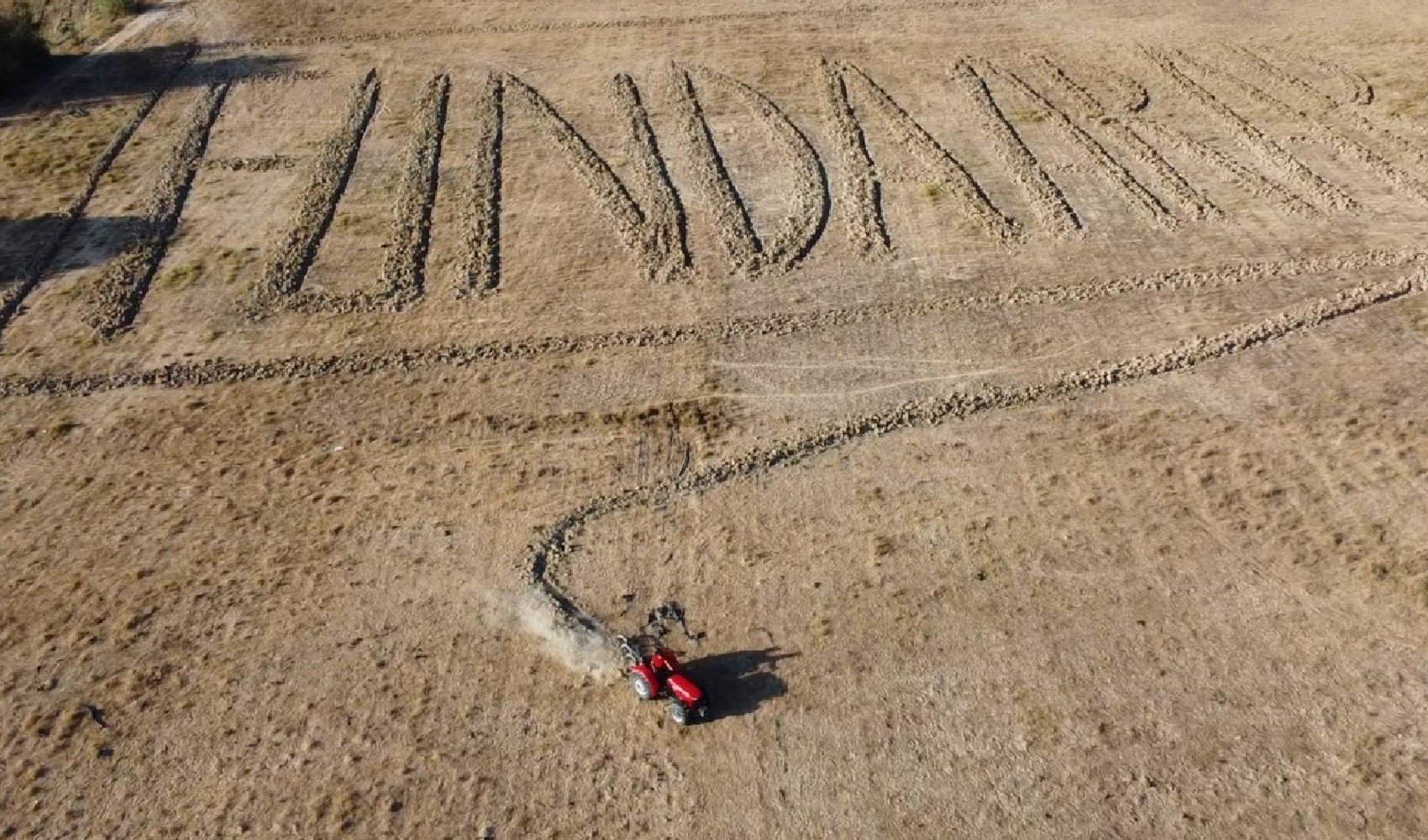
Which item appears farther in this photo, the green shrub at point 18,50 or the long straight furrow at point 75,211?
the green shrub at point 18,50

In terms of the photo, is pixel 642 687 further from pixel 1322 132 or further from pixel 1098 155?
pixel 1322 132

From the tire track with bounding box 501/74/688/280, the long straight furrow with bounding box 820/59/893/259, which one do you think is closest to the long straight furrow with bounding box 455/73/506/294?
the tire track with bounding box 501/74/688/280

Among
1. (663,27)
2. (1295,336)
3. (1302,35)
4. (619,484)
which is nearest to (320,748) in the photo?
(619,484)

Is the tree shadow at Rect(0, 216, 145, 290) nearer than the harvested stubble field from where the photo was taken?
No

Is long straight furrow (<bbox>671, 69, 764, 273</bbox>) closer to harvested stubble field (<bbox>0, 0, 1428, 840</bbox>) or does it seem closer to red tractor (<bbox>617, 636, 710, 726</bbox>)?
harvested stubble field (<bbox>0, 0, 1428, 840</bbox>)

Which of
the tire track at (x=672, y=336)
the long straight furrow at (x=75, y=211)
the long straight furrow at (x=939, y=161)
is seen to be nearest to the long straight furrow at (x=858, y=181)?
the long straight furrow at (x=939, y=161)

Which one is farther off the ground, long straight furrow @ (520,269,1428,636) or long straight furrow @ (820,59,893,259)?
long straight furrow @ (820,59,893,259)

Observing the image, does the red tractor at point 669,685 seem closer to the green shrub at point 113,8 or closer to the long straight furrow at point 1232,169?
the long straight furrow at point 1232,169
